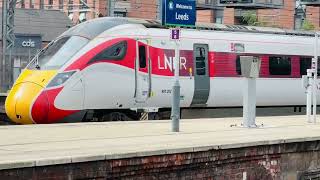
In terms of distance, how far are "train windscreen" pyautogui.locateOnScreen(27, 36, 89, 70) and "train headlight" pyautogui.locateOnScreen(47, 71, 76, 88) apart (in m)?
0.28

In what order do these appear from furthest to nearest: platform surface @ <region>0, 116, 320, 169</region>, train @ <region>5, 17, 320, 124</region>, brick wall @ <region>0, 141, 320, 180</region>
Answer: train @ <region>5, 17, 320, 124</region> < platform surface @ <region>0, 116, 320, 169</region> < brick wall @ <region>0, 141, 320, 180</region>

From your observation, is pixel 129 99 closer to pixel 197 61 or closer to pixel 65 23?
pixel 197 61

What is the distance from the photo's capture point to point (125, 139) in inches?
442

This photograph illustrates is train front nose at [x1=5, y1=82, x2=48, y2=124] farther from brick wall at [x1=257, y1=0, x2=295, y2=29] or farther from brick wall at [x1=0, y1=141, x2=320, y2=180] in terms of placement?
brick wall at [x1=257, y1=0, x2=295, y2=29]

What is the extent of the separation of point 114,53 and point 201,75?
3.09 metres

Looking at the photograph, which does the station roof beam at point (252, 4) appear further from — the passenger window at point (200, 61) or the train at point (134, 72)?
the passenger window at point (200, 61)

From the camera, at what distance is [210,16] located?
60.6 meters

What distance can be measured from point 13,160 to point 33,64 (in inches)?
326

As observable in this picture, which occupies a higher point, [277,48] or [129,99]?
[277,48]

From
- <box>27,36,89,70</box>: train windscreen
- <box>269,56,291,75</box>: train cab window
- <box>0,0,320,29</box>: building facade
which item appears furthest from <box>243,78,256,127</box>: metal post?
<box>0,0,320,29</box>: building facade

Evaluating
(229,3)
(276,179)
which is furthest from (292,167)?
(229,3)

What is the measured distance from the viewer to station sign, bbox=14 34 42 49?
5397 centimetres

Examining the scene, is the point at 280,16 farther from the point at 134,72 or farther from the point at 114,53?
the point at 114,53

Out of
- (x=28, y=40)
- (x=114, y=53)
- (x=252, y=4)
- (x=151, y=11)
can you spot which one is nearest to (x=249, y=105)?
(x=114, y=53)
